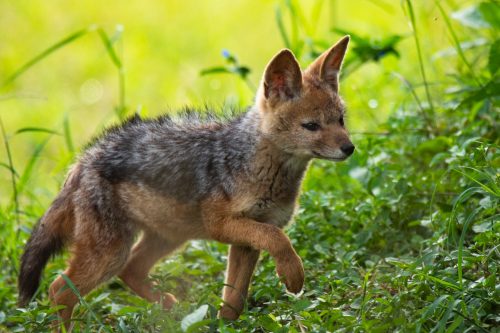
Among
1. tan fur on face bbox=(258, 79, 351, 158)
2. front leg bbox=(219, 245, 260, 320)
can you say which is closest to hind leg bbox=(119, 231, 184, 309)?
front leg bbox=(219, 245, 260, 320)

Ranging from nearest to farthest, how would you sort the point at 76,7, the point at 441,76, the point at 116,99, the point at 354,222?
the point at 354,222 → the point at 441,76 → the point at 116,99 → the point at 76,7

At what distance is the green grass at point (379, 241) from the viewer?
523 centimetres

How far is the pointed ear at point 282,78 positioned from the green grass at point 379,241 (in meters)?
0.94

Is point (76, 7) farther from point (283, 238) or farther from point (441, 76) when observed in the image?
point (283, 238)

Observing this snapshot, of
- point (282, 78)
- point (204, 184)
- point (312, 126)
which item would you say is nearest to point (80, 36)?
point (204, 184)

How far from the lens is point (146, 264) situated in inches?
268

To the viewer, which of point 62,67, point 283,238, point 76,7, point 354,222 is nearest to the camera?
point 283,238

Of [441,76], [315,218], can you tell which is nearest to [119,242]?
[315,218]

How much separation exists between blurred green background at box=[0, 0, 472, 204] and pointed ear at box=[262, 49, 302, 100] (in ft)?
11.0

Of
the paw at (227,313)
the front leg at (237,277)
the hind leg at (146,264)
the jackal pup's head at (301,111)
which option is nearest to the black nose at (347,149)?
the jackal pup's head at (301,111)

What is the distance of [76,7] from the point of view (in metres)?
14.4

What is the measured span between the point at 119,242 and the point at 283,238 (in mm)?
1197

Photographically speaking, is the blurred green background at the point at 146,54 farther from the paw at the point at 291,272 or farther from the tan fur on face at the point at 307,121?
the paw at the point at 291,272

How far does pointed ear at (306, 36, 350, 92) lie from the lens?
6.36 m
